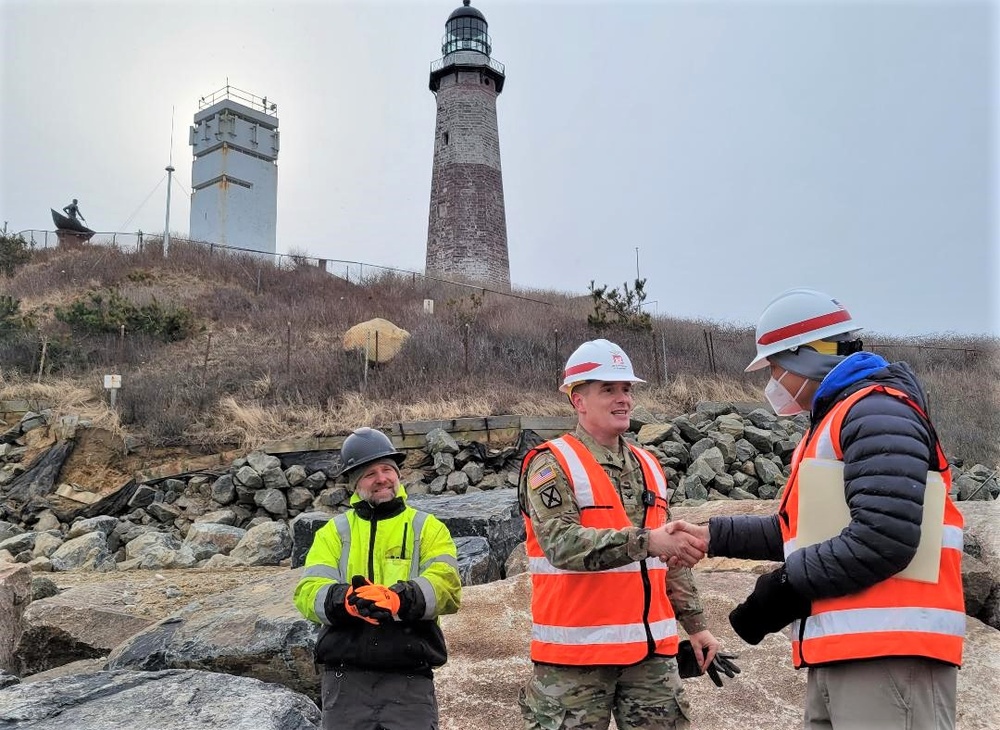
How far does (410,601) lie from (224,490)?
10.6 metres

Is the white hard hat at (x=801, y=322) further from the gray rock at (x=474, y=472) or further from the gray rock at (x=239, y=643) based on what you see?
the gray rock at (x=474, y=472)

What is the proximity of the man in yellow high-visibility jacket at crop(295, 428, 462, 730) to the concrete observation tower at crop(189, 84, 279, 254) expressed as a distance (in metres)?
31.3

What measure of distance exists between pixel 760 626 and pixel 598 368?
1.12m

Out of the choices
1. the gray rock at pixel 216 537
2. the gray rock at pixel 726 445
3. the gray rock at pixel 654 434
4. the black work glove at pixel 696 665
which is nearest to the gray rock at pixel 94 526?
the gray rock at pixel 216 537

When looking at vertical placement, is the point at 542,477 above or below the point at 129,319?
below

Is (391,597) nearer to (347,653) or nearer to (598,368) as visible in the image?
(347,653)

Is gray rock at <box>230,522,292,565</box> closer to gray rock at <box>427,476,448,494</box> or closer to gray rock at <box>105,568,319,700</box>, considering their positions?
gray rock at <box>427,476,448,494</box>

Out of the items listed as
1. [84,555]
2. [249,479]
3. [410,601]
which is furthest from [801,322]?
[249,479]

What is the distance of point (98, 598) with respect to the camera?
674cm

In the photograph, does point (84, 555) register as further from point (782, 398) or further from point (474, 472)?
point (782, 398)

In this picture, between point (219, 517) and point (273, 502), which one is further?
point (273, 502)

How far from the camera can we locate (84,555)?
32.4 ft

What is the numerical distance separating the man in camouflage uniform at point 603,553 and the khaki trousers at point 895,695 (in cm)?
66

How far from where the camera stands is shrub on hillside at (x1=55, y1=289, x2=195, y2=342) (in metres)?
19.4
